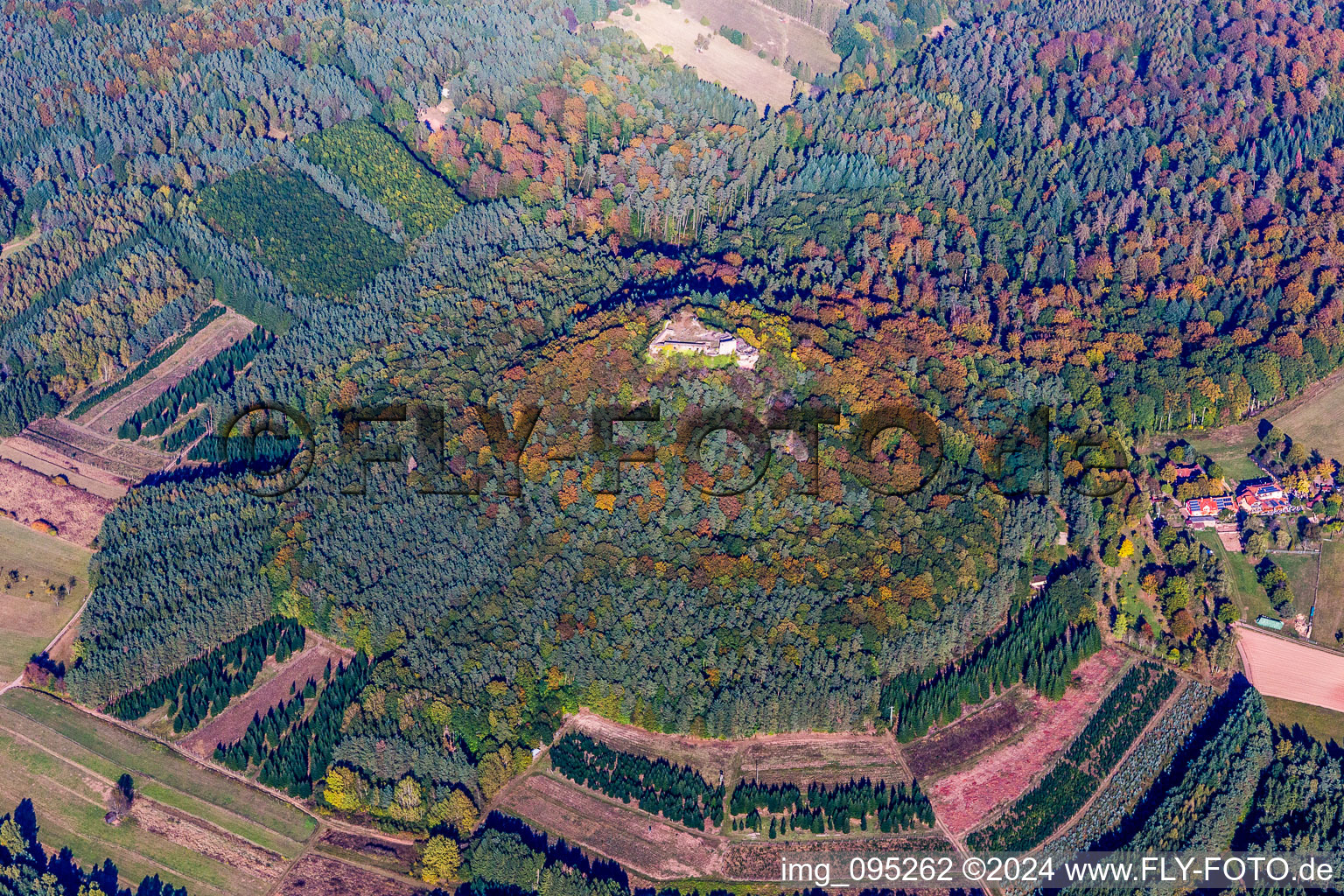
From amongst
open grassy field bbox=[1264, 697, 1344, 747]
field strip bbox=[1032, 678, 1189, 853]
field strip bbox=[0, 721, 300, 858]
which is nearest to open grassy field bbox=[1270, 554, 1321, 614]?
open grassy field bbox=[1264, 697, 1344, 747]

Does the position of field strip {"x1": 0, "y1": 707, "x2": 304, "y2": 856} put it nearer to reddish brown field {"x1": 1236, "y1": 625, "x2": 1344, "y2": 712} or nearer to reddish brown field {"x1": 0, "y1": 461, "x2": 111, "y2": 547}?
reddish brown field {"x1": 0, "y1": 461, "x2": 111, "y2": 547}

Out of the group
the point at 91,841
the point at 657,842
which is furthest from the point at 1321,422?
the point at 91,841

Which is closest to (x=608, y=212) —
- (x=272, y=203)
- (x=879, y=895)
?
(x=272, y=203)

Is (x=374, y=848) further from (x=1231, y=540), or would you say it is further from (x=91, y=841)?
(x=1231, y=540)

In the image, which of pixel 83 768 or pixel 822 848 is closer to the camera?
pixel 822 848

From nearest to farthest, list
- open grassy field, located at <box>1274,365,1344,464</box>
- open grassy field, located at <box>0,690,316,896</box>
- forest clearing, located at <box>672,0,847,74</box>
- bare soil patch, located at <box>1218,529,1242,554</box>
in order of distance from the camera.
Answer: open grassy field, located at <box>0,690,316,896</box>, bare soil patch, located at <box>1218,529,1242,554</box>, open grassy field, located at <box>1274,365,1344,464</box>, forest clearing, located at <box>672,0,847,74</box>

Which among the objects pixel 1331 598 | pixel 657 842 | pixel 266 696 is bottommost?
pixel 657 842

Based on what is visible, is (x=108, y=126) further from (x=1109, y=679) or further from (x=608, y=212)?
(x=1109, y=679)

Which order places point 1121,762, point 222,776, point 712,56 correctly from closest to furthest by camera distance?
point 222,776
point 1121,762
point 712,56
